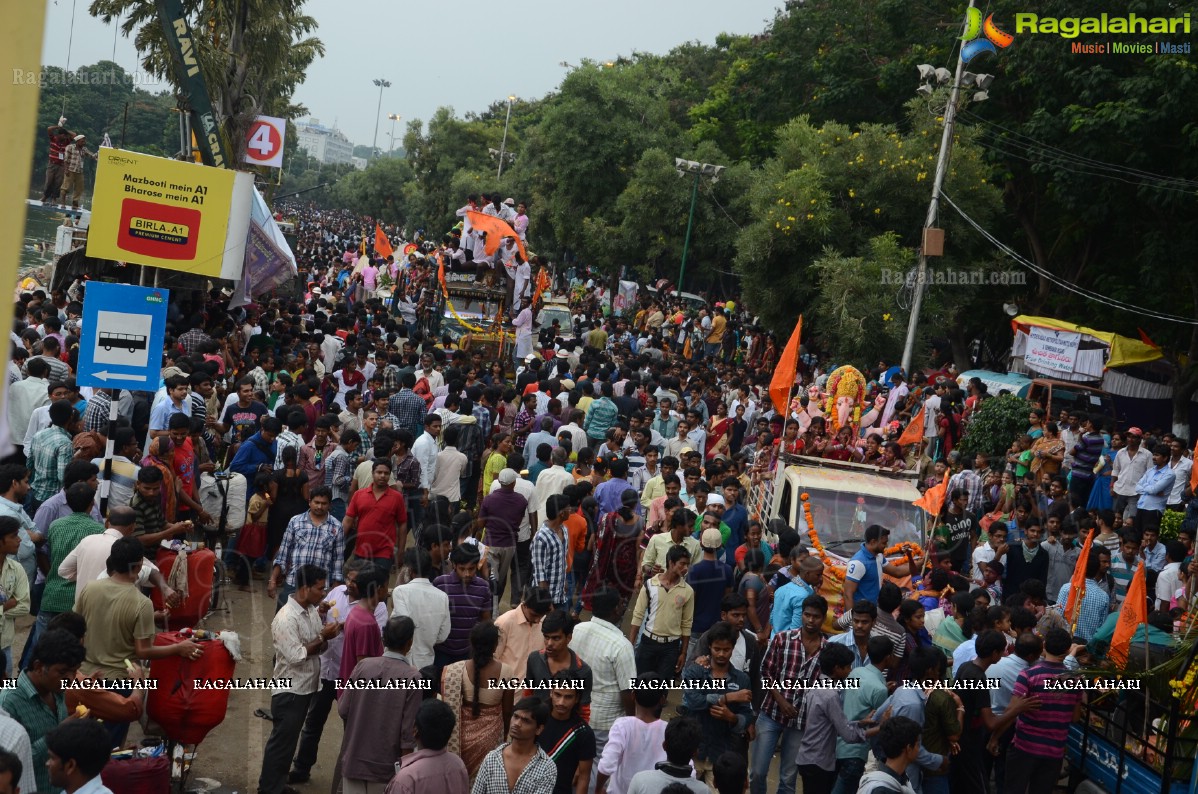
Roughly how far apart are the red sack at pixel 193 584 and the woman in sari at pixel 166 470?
140 centimetres

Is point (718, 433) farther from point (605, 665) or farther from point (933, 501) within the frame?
point (605, 665)

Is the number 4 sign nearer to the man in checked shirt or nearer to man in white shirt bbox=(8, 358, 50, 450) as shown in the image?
man in white shirt bbox=(8, 358, 50, 450)

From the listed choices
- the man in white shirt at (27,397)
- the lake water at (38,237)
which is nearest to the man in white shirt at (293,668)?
the man in white shirt at (27,397)

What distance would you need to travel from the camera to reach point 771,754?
25.0 ft

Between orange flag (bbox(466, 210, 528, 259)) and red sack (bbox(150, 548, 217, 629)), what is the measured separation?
1648 centimetres

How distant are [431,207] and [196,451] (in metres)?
64.8

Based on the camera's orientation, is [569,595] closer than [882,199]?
Yes

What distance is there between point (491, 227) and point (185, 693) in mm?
17923

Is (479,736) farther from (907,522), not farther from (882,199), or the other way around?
(882,199)

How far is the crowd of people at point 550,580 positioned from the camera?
6.31 meters

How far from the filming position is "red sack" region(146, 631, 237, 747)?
6621mm

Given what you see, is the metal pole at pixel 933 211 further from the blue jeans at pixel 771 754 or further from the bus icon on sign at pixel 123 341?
the bus icon on sign at pixel 123 341

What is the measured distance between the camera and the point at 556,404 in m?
13.5

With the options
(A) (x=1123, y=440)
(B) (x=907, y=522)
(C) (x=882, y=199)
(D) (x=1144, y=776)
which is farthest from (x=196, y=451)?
(C) (x=882, y=199)
